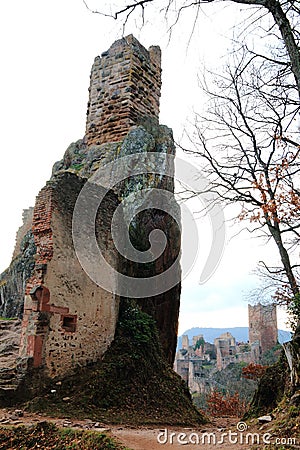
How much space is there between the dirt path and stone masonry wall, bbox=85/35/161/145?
28.5ft

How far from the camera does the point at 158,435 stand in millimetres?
6332

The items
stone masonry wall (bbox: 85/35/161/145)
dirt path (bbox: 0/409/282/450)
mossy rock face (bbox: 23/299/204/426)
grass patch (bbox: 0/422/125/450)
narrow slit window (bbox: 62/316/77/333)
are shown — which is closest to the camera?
dirt path (bbox: 0/409/282/450)

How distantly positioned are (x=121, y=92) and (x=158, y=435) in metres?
10.6

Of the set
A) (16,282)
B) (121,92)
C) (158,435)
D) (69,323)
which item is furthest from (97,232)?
(121,92)

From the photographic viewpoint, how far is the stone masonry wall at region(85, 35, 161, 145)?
13.2 metres

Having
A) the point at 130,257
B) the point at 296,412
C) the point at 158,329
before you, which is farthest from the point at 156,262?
the point at 296,412

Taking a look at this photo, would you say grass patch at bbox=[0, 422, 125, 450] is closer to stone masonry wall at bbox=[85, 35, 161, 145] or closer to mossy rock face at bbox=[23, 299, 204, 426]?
mossy rock face at bbox=[23, 299, 204, 426]

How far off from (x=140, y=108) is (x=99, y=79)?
6.55 feet

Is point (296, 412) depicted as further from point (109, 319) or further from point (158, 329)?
point (158, 329)

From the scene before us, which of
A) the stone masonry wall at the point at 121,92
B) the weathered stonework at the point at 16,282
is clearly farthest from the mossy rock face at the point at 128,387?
the stone masonry wall at the point at 121,92

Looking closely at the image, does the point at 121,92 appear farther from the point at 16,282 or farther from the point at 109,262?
the point at 16,282

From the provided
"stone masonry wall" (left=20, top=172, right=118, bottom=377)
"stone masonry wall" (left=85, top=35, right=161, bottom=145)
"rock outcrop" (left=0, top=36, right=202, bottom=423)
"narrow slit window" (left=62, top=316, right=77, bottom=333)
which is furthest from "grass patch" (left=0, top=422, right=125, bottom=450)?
"stone masonry wall" (left=85, top=35, right=161, bottom=145)

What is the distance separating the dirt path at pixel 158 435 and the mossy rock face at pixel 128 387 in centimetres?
45

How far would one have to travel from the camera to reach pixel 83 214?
30.8 ft
